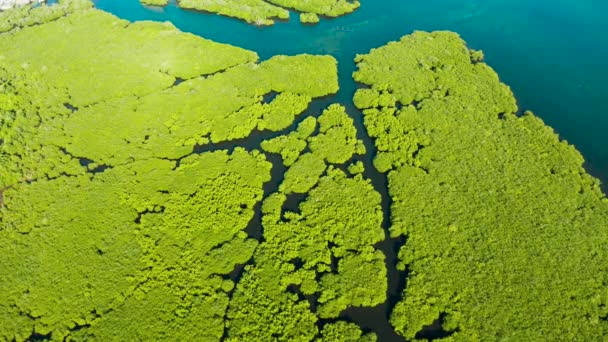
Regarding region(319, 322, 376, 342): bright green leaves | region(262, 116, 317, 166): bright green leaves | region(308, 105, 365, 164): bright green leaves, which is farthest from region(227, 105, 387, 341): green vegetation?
region(262, 116, 317, 166): bright green leaves

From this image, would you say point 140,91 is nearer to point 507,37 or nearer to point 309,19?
point 309,19

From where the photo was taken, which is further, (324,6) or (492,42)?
(324,6)

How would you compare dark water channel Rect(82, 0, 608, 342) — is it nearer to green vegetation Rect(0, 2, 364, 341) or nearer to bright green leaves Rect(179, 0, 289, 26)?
bright green leaves Rect(179, 0, 289, 26)

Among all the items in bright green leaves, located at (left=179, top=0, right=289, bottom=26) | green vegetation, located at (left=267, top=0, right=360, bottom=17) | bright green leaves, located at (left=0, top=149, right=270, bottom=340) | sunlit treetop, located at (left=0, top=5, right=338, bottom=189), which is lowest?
bright green leaves, located at (left=0, top=149, right=270, bottom=340)

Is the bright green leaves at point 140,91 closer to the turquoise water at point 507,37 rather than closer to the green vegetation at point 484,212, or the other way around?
the turquoise water at point 507,37

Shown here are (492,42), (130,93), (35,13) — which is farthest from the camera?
(35,13)

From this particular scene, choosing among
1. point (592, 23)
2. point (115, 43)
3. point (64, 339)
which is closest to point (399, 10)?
point (592, 23)

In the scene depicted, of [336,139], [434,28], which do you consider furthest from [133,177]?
[434,28]
